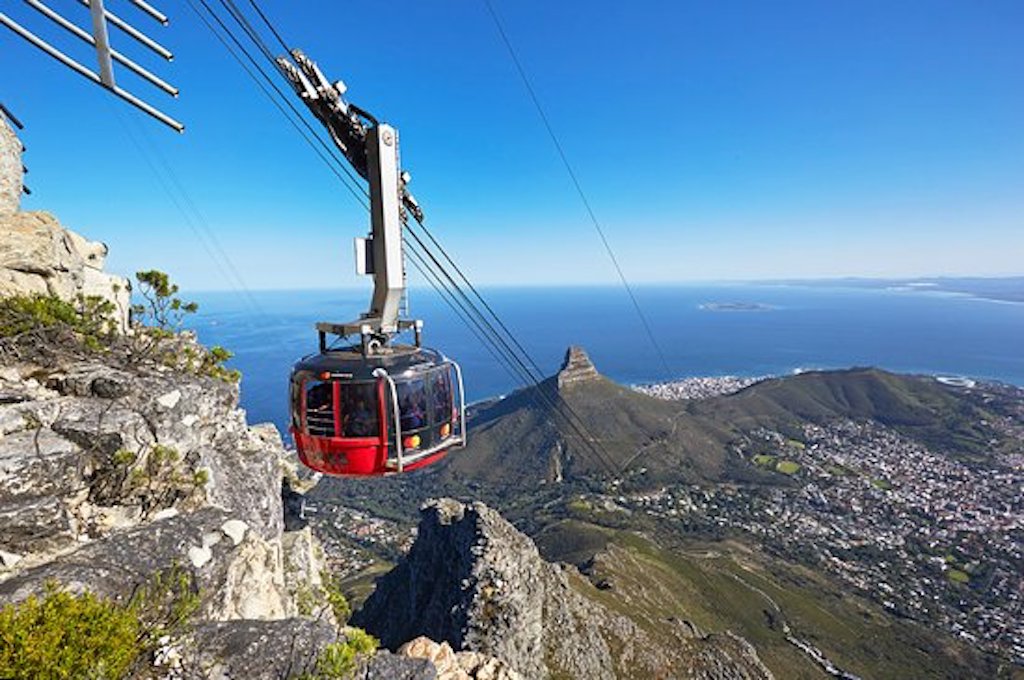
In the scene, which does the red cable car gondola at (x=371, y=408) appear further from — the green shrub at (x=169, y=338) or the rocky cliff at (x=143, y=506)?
the green shrub at (x=169, y=338)

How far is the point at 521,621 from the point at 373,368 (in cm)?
4700

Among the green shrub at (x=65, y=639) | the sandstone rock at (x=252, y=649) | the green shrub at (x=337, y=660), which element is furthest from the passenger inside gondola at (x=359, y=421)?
the green shrub at (x=65, y=639)

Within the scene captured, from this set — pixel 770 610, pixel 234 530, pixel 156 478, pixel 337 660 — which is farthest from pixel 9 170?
pixel 770 610

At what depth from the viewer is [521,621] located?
48.8 m

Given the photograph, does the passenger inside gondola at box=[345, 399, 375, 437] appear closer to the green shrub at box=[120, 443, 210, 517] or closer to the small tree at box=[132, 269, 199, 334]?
the green shrub at box=[120, 443, 210, 517]

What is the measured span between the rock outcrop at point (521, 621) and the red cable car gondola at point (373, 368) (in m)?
40.9

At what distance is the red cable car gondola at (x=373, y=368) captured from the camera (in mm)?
10234

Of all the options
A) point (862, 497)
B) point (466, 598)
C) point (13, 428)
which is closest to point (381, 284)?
point (13, 428)

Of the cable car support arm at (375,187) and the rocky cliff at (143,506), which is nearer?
the rocky cliff at (143,506)

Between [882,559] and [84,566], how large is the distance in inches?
6275

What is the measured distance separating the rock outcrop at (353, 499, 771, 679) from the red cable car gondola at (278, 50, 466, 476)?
40.9 m

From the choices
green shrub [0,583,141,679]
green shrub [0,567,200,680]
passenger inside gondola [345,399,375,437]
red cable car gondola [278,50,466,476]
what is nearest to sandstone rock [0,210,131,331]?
red cable car gondola [278,50,466,476]

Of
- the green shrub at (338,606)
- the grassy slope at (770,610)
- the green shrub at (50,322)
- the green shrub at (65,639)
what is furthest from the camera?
the grassy slope at (770,610)

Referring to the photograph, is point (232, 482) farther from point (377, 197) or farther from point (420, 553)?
point (420, 553)
